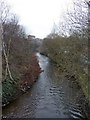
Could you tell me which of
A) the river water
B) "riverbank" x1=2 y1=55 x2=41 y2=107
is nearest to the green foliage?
"riverbank" x1=2 y1=55 x2=41 y2=107

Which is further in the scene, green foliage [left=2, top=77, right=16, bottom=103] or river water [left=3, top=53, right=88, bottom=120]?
green foliage [left=2, top=77, right=16, bottom=103]

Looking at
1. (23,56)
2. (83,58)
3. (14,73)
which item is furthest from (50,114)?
(23,56)

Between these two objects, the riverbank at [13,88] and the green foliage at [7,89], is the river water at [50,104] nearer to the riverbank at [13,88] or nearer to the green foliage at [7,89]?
the riverbank at [13,88]

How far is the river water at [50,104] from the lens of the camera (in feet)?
43.1

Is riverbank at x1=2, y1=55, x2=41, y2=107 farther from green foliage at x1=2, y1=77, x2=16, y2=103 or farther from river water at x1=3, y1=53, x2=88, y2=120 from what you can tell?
river water at x1=3, y1=53, x2=88, y2=120

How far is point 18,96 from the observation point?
56.9ft

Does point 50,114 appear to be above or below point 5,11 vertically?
below

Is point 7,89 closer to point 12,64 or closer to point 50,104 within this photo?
point 50,104

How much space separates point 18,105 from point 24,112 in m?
1.63

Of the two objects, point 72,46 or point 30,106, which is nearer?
point 72,46

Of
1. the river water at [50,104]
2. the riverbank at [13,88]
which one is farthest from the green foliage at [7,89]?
the river water at [50,104]

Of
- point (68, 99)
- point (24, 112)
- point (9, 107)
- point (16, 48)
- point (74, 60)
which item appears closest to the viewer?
point (74, 60)

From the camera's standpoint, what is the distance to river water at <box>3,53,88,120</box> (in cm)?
1315

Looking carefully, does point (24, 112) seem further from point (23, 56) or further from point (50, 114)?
point (23, 56)
